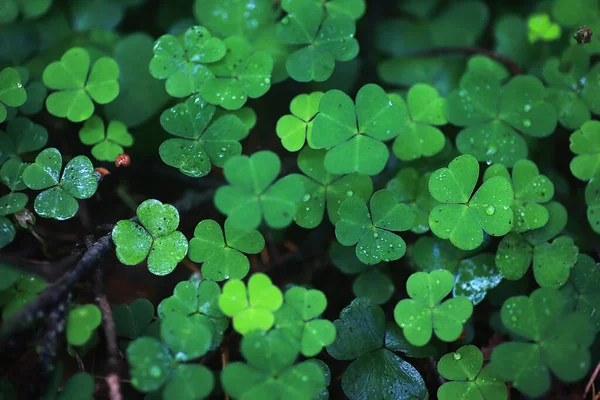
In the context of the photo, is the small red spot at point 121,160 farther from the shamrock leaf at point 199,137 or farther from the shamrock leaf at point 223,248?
the shamrock leaf at point 223,248

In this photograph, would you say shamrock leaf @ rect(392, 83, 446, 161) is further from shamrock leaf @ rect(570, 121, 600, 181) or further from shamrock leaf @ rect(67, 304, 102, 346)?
shamrock leaf @ rect(67, 304, 102, 346)

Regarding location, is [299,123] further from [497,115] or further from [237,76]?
[497,115]

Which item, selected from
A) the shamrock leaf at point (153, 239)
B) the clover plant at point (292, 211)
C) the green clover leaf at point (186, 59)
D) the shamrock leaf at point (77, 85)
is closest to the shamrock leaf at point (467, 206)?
the clover plant at point (292, 211)

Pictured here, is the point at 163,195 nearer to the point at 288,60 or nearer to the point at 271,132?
the point at 271,132

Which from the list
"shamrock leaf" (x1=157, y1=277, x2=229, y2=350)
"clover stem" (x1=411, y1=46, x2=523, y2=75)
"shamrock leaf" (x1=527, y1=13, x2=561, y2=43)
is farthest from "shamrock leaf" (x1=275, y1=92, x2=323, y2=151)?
"shamrock leaf" (x1=527, y1=13, x2=561, y2=43)

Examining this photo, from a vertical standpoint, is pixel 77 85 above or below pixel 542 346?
above

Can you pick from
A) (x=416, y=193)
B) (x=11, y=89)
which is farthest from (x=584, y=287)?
(x=11, y=89)
